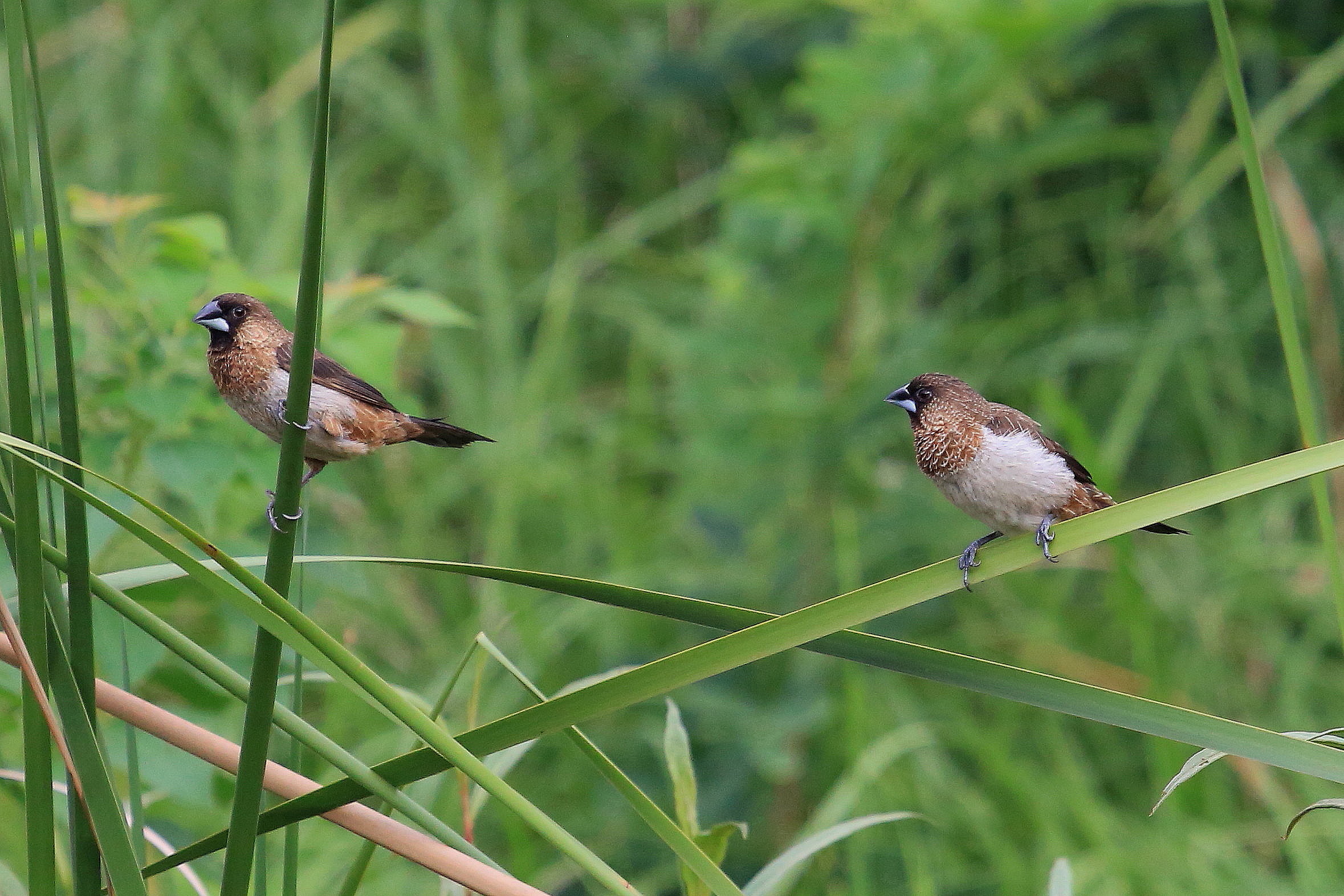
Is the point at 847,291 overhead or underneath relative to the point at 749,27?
underneath

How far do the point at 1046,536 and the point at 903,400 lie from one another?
451 mm

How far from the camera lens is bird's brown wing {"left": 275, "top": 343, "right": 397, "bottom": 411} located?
129cm

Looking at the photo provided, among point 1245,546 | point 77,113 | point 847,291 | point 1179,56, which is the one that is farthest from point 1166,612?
point 77,113

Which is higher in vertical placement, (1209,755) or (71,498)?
(71,498)

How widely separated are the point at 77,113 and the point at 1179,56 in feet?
13.0

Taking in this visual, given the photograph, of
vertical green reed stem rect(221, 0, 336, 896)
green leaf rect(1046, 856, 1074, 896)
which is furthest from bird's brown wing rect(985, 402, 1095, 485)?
vertical green reed stem rect(221, 0, 336, 896)

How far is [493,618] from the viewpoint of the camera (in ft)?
12.2

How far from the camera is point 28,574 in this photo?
3.29 ft

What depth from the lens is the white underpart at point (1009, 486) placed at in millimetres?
1647

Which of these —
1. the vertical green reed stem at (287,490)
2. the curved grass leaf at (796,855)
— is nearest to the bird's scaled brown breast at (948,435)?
the curved grass leaf at (796,855)

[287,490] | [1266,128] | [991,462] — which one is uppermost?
[1266,128]

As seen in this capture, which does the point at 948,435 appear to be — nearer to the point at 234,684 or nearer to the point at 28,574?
the point at 234,684

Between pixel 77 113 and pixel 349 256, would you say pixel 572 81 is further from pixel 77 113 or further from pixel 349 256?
pixel 77 113

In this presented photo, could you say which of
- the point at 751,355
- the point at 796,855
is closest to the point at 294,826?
the point at 796,855
